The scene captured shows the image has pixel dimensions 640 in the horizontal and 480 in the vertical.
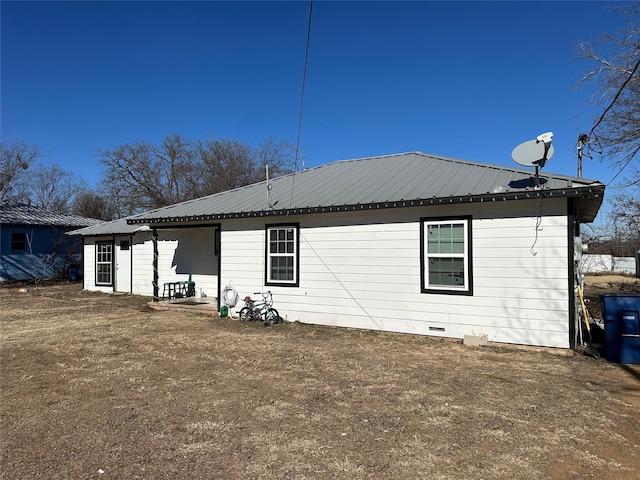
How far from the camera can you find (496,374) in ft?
19.2

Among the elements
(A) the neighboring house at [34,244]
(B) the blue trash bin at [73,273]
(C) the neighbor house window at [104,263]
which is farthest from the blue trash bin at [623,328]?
(A) the neighboring house at [34,244]

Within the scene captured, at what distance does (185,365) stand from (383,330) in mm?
4180

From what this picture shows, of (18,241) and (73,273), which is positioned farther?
(73,273)

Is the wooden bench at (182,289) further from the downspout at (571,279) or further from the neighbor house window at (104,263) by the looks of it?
the downspout at (571,279)

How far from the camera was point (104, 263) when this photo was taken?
17.9 m

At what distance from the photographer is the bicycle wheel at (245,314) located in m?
10.2

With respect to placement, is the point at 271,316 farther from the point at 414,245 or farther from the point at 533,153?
the point at 533,153

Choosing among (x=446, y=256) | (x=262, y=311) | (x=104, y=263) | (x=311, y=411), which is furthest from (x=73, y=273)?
(x=311, y=411)

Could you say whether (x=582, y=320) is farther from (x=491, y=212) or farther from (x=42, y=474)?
(x=42, y=474)

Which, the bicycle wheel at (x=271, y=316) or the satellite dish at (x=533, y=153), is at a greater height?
the satellite dish at (x=533, y=153)

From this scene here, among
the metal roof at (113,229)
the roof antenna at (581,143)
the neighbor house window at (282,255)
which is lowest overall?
the neighbor house window at (282,255)

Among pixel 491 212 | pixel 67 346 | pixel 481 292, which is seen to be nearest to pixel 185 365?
pixel 67 346

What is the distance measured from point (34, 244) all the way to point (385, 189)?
21.2 metres

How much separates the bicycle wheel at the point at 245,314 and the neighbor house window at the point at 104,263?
9.93 m
